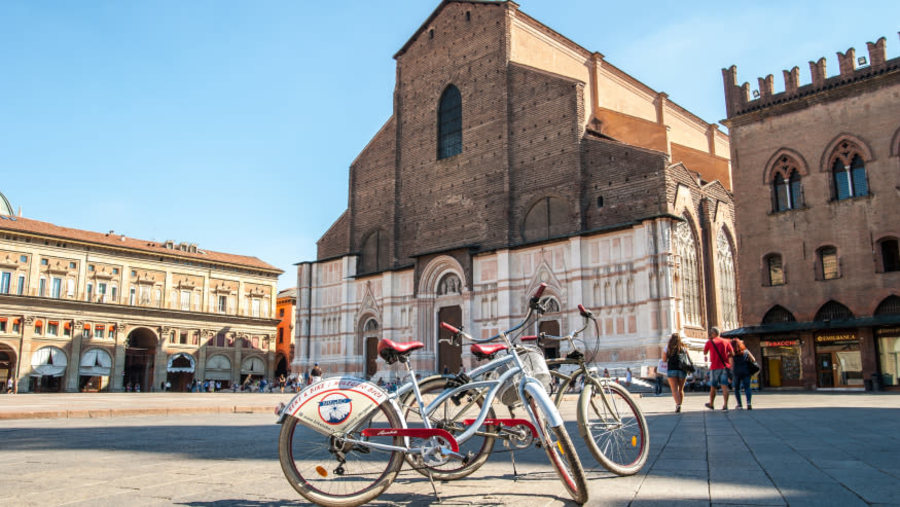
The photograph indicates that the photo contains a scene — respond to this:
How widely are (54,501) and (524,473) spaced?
110 inches

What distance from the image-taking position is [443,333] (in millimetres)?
32281

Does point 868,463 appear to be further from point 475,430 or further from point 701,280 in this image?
point 701,280

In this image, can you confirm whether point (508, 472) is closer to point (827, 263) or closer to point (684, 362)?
point (684, 362)

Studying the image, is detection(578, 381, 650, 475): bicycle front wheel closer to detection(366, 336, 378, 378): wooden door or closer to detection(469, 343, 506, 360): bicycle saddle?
detection(469, 343, 506, 360): bicycle saddle

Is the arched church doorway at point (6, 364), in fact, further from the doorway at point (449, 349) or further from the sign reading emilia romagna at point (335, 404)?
the sign reading emilia romagna at point (335, 404)

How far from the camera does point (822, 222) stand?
74.0ft

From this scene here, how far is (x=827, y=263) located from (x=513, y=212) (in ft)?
42.0

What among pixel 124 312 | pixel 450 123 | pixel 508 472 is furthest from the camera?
pixel 124 312

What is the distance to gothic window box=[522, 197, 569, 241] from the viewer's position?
1139 inches

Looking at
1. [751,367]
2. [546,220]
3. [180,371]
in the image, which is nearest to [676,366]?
[751,367]

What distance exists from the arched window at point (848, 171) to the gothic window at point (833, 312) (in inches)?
141

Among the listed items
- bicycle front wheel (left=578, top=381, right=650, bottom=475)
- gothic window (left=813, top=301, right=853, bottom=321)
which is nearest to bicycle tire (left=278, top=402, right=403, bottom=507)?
bicycle front wheel (left=578, top=381, right=650, bottom=475)

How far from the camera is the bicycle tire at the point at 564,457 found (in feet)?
11.3

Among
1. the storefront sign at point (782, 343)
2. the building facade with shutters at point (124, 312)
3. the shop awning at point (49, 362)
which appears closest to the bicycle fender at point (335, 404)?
the storefront sign at point (782, 343)
